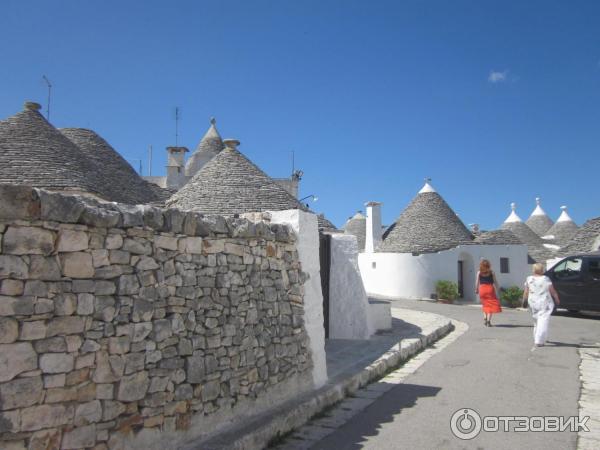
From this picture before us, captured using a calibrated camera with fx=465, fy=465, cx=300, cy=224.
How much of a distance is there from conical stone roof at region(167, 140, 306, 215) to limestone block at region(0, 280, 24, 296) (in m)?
6.32

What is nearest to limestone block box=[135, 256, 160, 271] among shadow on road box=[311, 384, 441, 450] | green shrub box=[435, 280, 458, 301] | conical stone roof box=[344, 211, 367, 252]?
shadow on road box=[311, 384, 441, 450]

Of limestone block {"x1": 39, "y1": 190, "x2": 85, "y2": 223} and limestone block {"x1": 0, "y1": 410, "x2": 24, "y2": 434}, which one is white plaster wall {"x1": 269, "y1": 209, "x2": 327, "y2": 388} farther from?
limestone block {"x1": 0, "y1": 410, "x2": 24, "y2": 434}

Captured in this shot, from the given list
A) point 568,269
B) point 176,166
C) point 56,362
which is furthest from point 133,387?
point 176,166

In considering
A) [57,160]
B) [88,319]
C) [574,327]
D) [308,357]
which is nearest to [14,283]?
[88,319]

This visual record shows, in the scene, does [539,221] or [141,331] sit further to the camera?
[539,221]

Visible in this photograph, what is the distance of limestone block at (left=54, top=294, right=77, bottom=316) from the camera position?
2.80 meters

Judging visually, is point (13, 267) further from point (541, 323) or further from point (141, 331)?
point (541, 323)

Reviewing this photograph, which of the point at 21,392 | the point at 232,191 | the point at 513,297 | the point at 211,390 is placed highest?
the point at 232,191

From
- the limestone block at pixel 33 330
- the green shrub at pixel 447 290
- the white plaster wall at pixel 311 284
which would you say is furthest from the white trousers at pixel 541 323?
the green shrub at pixel 447 290

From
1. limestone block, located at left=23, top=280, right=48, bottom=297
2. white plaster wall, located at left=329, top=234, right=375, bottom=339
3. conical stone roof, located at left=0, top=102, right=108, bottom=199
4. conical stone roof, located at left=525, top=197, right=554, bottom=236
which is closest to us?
limestone block, located at left=23, top=280, right=48, bottom=297

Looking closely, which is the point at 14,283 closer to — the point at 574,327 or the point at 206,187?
the point at 206,187

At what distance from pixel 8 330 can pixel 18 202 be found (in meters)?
0.72

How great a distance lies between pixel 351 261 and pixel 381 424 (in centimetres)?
407

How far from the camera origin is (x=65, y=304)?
9.31ft
